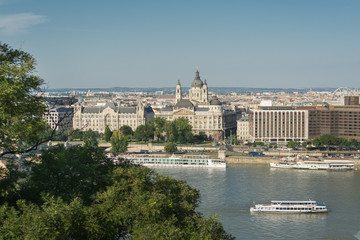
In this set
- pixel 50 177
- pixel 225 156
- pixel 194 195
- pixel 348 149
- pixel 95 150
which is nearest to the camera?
pixel 50 177

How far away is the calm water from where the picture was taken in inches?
822

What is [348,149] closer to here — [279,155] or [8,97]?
[279,155]

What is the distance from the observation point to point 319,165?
39.6m

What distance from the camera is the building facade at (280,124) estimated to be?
5450 cm

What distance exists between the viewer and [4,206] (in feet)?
31.4

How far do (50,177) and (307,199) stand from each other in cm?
1702

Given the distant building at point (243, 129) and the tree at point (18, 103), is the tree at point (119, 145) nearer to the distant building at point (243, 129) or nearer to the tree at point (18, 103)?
the distant building at point (243, 129)

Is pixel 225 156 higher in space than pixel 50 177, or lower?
lower

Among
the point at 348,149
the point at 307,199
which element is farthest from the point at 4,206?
the point at 348,149

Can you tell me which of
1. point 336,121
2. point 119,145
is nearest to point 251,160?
point 119,145

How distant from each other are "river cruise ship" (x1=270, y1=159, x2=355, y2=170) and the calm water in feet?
3.76

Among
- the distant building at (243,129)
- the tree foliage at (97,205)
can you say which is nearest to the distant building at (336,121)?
the distant building at (243,129)

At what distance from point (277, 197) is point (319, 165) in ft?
44.6

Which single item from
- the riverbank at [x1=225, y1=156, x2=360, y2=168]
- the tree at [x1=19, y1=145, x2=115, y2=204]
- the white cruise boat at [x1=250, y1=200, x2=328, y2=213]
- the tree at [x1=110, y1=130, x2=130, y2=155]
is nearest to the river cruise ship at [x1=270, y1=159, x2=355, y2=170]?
the riverbank at [x1=225, y1=156, x2=360, y2=168]
